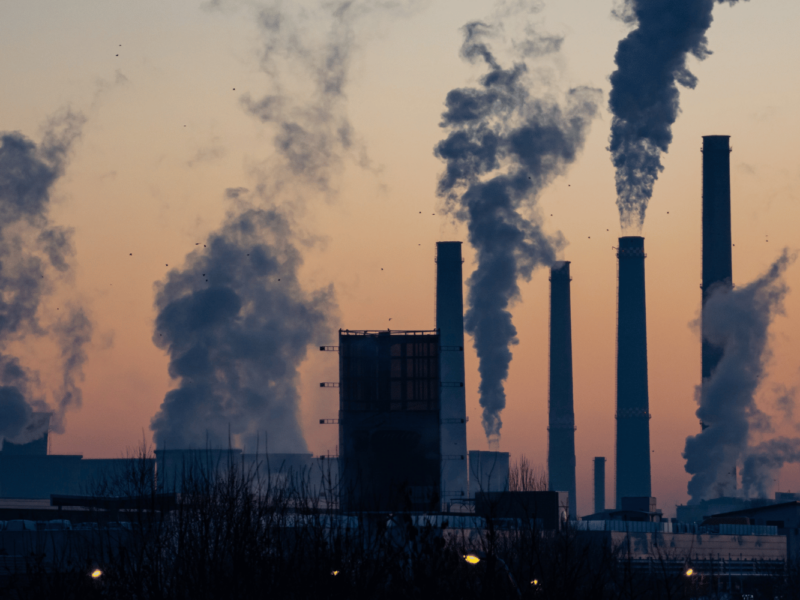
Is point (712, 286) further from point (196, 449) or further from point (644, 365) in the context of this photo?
point (196, 449)

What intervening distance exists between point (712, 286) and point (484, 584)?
7504 cm

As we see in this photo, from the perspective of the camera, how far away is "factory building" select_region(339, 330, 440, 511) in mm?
53875

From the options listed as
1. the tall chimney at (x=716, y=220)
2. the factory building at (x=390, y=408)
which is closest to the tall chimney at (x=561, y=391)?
the tall chimney at (x=716, y=220)

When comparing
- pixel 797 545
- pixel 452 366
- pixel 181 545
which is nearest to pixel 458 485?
pixel 452 366

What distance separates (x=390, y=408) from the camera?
5444 centimetres

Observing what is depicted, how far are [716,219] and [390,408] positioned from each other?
38340mm

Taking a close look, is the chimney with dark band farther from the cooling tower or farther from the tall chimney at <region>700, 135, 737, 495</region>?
the cooling tower

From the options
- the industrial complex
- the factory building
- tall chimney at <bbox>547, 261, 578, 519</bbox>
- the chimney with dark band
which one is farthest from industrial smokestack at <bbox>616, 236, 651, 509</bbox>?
the factory building

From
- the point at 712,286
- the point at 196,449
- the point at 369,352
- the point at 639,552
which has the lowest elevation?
the point at 639,552

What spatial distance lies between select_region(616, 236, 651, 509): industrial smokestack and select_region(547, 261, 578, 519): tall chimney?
1069 centimetres

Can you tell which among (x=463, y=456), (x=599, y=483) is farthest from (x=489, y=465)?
(x=599, y=483)

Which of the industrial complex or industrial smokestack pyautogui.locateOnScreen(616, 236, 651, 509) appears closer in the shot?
the industrial complex

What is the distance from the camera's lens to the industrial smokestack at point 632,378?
90562 mm

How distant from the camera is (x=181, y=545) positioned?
47.3ft
